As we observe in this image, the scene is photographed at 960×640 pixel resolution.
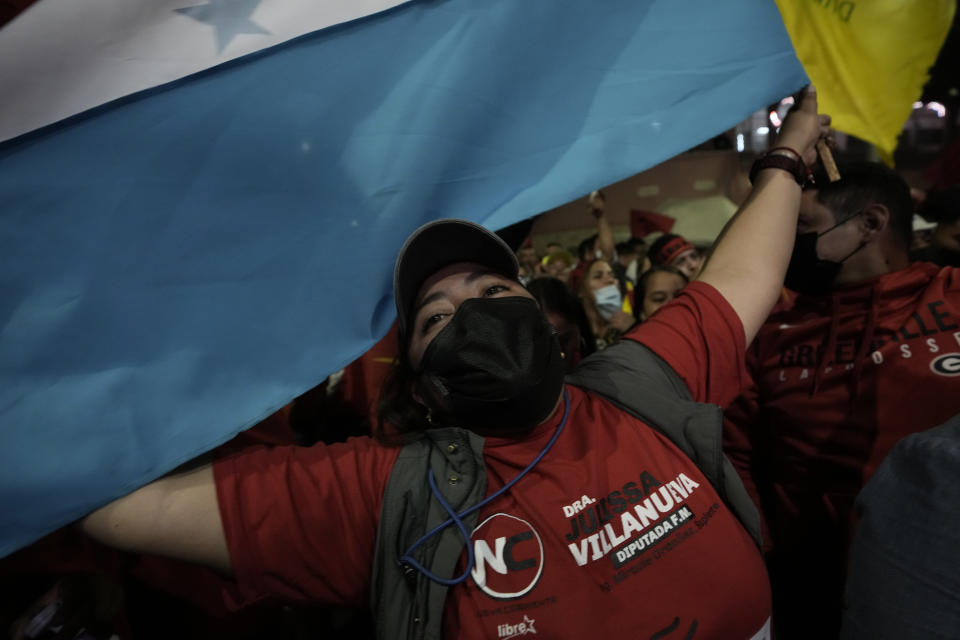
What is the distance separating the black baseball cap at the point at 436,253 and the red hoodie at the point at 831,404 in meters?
1.21

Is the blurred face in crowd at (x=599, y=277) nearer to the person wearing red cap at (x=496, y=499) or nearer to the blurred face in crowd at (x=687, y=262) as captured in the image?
the blurred face in crowd at (x=687, y=262)

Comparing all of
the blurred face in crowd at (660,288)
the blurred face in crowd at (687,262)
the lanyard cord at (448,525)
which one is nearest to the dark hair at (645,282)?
the blurred face in crowd at (660,288)

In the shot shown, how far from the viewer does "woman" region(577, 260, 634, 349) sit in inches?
165

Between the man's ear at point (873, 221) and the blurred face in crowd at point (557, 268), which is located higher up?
the man's ear at point (873, 221)

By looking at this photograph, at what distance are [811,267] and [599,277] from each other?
2251mm

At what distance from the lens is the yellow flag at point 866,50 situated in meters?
1.96

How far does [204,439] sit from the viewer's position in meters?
1.17

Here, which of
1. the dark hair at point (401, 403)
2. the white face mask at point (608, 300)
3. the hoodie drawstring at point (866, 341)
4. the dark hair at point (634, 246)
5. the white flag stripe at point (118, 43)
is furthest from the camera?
the dark hair at point (634, 246)

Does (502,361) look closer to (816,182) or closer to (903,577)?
(903,577)

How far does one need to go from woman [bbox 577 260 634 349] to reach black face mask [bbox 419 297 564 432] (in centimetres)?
284

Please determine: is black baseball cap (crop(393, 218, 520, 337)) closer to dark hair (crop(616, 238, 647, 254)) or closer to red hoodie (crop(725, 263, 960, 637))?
→ red hoodie (crop(725, 263, 960, 637))

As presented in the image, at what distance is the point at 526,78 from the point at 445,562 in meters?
1.19

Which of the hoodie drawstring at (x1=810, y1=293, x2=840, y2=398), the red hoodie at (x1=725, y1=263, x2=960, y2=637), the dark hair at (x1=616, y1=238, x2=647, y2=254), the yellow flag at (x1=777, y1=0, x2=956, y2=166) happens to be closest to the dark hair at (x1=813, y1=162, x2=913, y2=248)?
the yellow flag at (x1=777, y1=0, x2=956, y2=166)

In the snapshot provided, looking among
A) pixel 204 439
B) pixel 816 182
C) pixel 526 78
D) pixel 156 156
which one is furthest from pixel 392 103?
pixel 816 182
